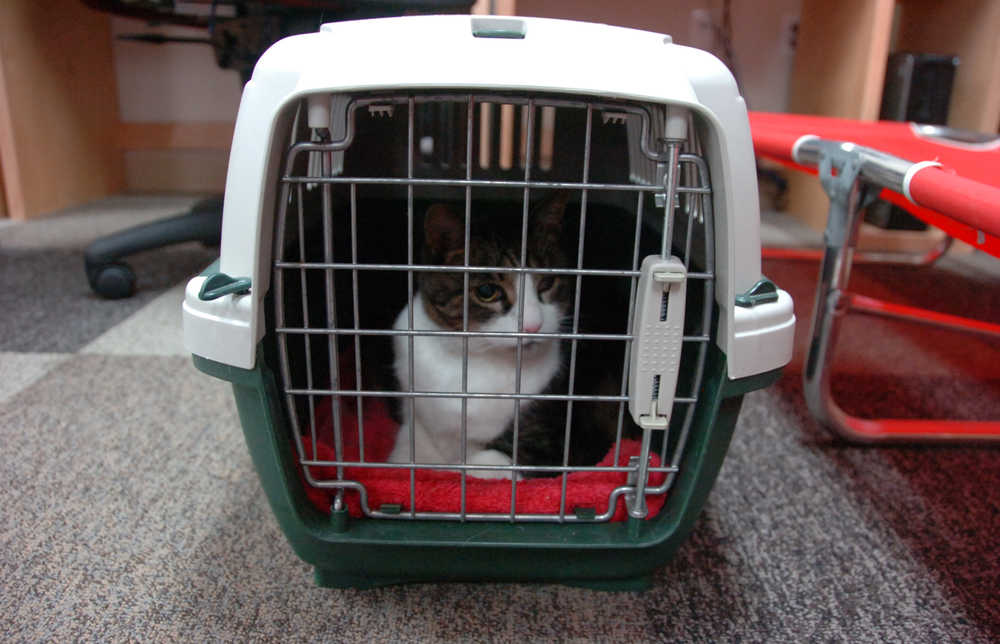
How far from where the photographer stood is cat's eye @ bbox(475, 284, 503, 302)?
0.86 m

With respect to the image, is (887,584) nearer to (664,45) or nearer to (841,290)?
(841,290)

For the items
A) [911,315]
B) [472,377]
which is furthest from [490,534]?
[911,315]

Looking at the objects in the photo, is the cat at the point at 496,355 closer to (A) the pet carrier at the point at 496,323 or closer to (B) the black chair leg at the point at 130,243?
(A) the pet carrier at the point at 496,323

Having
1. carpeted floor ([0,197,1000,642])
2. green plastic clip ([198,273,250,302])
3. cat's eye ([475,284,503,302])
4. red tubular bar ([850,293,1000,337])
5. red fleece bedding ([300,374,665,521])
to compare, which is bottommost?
carpeted floor ([0,197,1000,642])

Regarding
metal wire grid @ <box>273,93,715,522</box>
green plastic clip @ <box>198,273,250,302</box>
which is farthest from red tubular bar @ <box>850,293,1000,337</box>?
green plastic clip @ <box>198,273,250,302</box>

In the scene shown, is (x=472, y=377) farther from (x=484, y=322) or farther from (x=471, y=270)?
(x=471, y=270)

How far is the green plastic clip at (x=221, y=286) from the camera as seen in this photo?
2.02ft

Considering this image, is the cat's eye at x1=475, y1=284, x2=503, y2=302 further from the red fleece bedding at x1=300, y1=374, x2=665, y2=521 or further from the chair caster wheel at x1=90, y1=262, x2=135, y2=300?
the chair caster wheel at x1=90, y1=262, x2=135, y2=300

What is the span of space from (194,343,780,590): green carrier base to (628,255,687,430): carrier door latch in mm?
59

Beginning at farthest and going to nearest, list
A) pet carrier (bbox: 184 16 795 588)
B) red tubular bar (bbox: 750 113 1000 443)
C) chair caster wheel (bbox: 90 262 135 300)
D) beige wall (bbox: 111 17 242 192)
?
beige wall (bbox: 111 17 242 192) < chair caster wheel (bbox: 90 262 135 300) < red tubular bar (bbox: 750 113 1000 443) < pet carrier (bbox: 184 16 795 588)

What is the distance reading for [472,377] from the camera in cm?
89

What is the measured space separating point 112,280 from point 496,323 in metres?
1.16

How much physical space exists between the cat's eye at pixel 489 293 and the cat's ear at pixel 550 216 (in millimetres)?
90

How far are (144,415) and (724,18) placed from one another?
94.5 inches
